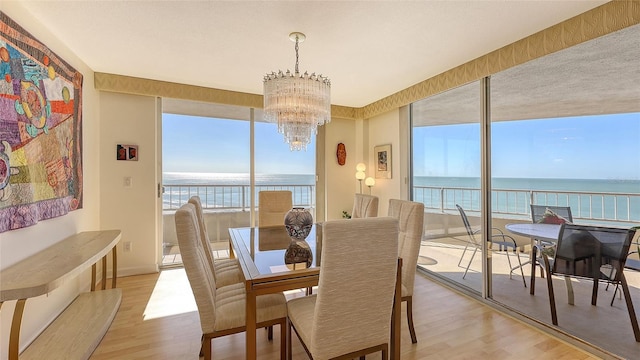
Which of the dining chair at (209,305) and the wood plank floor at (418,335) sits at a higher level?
the dining chair at (209,305)

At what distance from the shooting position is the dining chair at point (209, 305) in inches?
57.0

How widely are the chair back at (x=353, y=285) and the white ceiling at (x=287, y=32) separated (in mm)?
1589

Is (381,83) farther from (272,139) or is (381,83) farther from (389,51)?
(272,139)

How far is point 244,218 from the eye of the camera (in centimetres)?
419

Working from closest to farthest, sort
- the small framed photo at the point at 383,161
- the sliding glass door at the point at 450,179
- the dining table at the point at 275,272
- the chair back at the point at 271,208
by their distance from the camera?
the dining table at the point at 275,272 < the sliding glass door at the point at 450,179 < the chair back at the point at 271,208 < the small framed photo at the point at 383,161

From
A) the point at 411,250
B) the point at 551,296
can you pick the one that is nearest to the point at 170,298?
the point at 411,250

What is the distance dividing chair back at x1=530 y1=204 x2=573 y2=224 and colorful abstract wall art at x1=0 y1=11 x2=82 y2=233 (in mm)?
4010

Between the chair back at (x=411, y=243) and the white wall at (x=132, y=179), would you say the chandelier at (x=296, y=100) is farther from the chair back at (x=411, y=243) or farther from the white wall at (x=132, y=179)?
the white wall at (x=132, y=179)

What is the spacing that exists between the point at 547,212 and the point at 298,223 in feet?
7.31

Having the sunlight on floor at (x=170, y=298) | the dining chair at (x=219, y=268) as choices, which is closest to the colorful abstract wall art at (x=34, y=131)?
the dining chair at (x=219, y=268)

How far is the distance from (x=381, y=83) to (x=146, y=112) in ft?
9.95

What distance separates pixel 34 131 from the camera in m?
1.90

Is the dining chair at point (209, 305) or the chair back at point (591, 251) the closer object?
the dining chair at point (209, 305)

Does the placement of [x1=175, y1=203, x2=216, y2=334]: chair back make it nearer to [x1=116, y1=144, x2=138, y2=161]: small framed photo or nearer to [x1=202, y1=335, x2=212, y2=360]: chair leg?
[x1=202, y1=335, x2=212, y2=360]: chair leg
